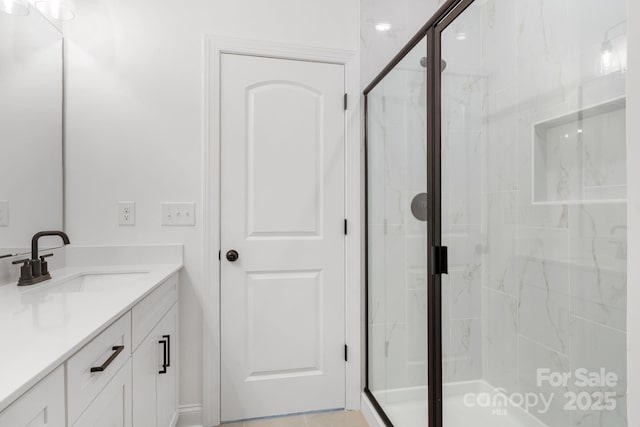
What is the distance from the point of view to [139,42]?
1.77 m

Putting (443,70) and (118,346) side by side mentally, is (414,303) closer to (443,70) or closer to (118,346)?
(443,70)

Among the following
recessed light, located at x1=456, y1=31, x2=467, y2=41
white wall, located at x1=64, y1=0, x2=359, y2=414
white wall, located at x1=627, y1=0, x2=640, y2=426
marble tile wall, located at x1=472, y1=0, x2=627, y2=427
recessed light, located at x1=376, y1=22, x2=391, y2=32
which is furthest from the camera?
recessed light, located at x1=376, y1=22, x2=391, y2=32

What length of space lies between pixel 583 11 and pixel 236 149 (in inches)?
59.2

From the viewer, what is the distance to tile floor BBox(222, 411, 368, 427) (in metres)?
1.83

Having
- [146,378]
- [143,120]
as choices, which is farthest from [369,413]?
[143,120]

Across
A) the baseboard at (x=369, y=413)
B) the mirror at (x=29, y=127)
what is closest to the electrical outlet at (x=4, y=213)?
the mirror at (x=29, y=127)

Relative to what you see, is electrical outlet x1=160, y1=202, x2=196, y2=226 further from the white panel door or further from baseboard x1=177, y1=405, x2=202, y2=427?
baseboard x1=177, y1=405, x2=202, y2=427

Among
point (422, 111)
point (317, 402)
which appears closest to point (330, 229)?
point (422, 111)

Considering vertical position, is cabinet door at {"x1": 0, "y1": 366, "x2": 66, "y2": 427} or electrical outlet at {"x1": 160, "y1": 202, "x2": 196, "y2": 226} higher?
electrical outlet at {"x1": 160, "y1": 202, "x2": 196, "y2": 226}

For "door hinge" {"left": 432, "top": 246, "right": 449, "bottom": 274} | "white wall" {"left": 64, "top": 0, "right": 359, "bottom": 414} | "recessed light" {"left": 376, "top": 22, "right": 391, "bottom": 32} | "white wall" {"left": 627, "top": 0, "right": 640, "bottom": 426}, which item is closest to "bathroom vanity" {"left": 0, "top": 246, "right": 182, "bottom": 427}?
"white wall" {"left": 64, "top": 0, "right": 359, "bottom": 414}

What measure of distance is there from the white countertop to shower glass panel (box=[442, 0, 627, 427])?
1063 millimetres

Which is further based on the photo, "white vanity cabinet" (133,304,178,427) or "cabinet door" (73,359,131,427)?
"white vanity cabinet" (133,304,178,427)

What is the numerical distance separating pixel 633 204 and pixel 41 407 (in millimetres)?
1027

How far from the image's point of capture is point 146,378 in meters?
1.25
